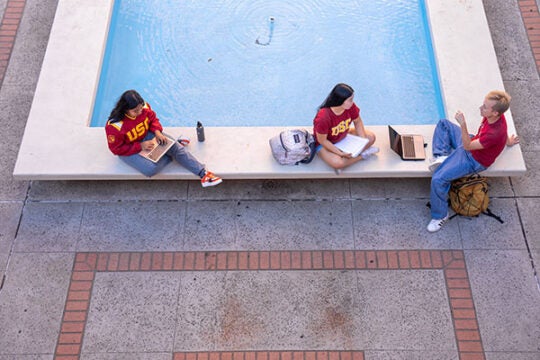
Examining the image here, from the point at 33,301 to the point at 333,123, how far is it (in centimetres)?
396

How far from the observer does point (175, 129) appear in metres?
6.23

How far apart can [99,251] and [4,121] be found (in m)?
2.50

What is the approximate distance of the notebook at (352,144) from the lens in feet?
18.8

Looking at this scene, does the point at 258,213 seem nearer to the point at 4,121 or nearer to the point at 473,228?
the point at 473,228

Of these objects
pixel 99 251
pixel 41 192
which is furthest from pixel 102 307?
pixel 41 192

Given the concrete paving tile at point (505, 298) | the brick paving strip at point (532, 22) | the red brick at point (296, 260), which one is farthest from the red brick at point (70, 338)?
the brick paving strip at point (532, 22)

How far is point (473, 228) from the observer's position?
595cm

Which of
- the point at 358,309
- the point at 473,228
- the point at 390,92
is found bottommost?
the point at 358,309

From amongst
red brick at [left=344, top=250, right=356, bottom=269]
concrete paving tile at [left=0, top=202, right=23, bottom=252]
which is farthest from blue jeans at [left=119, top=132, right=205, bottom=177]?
red brick at [left=344, top=250, right=356, bottom=269]

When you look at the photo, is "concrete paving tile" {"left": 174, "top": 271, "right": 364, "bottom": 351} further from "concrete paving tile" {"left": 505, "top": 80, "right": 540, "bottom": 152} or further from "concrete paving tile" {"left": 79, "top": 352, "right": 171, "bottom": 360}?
"concrete paving tile" {"left": 505, "top": 80, "right": 540, "bottom": 152}

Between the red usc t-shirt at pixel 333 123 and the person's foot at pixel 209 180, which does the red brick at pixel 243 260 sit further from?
the red usc t-shirt at pixel 333 123

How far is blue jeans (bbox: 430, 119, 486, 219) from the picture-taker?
5.60m

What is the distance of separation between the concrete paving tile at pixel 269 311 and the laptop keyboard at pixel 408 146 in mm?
1591

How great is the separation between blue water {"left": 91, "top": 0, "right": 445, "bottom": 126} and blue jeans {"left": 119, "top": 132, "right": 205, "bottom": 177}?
1.26 m
